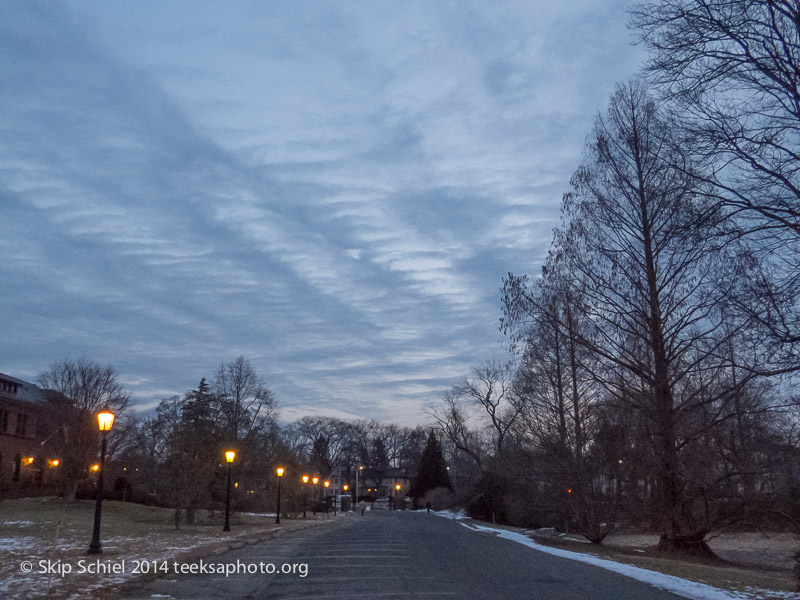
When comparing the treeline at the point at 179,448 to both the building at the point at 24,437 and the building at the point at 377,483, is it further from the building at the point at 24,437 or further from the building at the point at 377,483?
the building at the point at 377,483

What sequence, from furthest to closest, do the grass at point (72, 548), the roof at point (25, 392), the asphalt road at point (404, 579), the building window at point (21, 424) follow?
the roof at point (25, 392) < the building window at point (21, 424) < the asphalt road at point (404, 579) < the grass at point (72, 548)

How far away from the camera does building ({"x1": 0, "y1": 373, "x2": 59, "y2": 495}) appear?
4725 cm

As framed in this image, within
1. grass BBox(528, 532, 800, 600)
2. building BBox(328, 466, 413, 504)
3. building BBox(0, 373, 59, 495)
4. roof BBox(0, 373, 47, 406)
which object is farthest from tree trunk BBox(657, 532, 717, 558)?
building BBox(328, 466, 413, 504)

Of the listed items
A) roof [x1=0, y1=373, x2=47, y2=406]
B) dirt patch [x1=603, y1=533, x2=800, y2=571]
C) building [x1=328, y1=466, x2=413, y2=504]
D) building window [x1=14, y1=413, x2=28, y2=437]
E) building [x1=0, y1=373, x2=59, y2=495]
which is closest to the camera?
dirt patch [x1=603, y1=533, x2=800, y2=571]

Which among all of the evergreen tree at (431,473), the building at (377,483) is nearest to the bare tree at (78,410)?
the evergreen tree at (431,473)

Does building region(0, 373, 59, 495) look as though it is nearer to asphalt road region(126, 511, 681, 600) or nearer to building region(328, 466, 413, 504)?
asphalt road region(126, 511, 681, 600)

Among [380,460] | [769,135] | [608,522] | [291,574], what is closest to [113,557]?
[291,574]

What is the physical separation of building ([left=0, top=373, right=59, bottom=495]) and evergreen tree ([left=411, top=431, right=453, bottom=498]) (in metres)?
50.5

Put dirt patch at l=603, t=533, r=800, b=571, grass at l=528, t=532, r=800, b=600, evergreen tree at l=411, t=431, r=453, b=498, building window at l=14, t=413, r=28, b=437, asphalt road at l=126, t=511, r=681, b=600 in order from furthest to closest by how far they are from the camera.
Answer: evergreen tree at l=411, t=431, r=453, b=498
building window at l=14, t=413, r=28, b=437
dirt patch at l=603, t=533, r=800, b=571
grass at l=528, t=532, r=800, b=600
asphalt road at l=126, t=511, r=681, b=600

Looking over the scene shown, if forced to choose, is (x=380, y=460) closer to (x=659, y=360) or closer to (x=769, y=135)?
(x=659, y=360)

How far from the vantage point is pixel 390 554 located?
16922mm

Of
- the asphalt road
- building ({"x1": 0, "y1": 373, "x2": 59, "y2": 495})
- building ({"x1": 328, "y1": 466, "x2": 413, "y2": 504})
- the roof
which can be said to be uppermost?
the roof

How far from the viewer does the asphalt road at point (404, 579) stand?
10086 millimetres

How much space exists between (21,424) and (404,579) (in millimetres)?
49544
